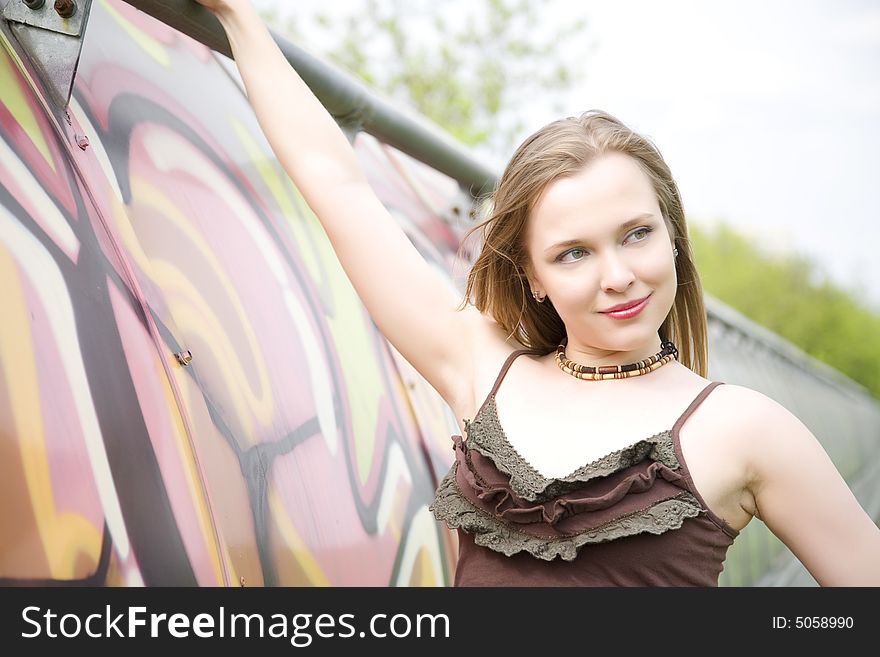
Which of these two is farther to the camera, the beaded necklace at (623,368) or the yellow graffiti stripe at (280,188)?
the yellow graffiti stripe at (280,188)

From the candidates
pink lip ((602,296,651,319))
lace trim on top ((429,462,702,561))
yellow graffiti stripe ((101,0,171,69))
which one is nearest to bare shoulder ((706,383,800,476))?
lace trim on top ((429,462,702,561))

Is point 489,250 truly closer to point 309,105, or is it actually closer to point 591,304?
point 591,304

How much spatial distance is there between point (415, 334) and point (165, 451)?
56cm

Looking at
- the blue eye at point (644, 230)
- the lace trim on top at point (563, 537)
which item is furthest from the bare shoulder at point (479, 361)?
the blue eye at point (644, 230)

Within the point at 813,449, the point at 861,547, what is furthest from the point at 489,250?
the point at 861,547

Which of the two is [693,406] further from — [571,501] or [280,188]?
[280,188]

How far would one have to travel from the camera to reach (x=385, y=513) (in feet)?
7.76

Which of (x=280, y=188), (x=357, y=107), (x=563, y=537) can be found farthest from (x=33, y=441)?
(x=357, y=107)

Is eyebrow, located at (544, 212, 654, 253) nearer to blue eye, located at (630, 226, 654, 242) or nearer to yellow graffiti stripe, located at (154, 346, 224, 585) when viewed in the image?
blue eye, located at (630, 226, 654, 242)

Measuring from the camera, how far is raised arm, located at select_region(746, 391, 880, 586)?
1562 millimetres

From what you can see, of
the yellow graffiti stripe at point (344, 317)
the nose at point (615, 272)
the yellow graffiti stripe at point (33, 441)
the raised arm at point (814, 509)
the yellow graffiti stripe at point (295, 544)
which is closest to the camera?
the yellow graffiti stripe at point (33, 441)

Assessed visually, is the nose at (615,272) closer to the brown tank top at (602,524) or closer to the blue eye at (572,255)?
the blue eye at (572,255)

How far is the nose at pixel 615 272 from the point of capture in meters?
1.68

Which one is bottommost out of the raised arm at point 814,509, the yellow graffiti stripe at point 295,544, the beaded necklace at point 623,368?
the raised arm at point 814,509
